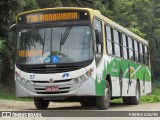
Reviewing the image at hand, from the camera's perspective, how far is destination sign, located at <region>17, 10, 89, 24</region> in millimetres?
15219

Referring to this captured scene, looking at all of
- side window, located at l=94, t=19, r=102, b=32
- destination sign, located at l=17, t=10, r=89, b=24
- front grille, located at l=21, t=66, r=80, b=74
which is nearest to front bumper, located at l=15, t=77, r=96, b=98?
front grille, located at l=21, t=66, r=80, b=74

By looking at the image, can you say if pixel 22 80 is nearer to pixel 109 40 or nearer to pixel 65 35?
pixel 65 35

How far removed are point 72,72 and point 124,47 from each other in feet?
18.9

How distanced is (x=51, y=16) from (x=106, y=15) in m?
26.6

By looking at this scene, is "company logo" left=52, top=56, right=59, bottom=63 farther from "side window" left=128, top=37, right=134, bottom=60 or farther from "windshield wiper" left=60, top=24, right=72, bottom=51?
"side window" left=128, top=37, right=134, bottom=60

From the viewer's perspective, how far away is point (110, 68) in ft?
55.7

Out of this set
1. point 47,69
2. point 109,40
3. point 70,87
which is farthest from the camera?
point 109,40

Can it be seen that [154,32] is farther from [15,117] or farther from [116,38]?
[15,117]

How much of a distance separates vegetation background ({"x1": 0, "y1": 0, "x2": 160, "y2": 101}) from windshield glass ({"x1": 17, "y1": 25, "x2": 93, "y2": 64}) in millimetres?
5215

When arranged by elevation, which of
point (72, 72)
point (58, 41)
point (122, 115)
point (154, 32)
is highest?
point (154, 32)

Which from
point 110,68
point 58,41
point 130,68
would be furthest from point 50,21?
point 130,68

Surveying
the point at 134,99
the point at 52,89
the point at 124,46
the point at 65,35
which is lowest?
the point at 134,99

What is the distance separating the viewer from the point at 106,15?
41.7 meters

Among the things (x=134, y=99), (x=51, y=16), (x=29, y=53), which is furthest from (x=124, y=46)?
(x=29, y=53)
